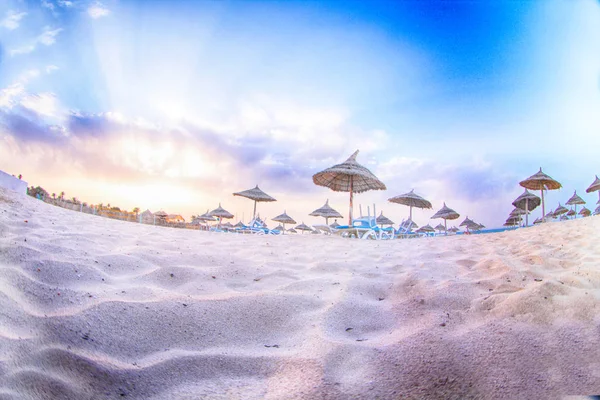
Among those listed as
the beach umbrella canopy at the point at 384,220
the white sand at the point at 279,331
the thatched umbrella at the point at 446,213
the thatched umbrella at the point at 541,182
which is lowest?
the white sand at the point at 279,331

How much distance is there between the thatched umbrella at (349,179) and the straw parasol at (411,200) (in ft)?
9.40

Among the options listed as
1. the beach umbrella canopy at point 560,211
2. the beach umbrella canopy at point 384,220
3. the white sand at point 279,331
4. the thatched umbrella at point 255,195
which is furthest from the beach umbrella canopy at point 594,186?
the white sand at point 279,331

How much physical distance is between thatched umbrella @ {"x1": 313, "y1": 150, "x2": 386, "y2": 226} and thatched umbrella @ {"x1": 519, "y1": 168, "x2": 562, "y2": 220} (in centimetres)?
650

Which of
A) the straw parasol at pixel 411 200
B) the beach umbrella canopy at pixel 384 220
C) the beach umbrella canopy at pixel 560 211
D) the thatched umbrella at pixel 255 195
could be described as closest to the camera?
the straw parasol at pixel 411 200

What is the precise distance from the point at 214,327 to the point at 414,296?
1.05m

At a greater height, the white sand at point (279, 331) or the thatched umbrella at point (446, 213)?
the thatched umbrella at point (446, 213)

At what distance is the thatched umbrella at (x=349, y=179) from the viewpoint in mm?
9516

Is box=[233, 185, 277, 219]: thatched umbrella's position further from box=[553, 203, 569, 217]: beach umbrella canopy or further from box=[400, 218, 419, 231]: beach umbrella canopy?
box=[553, 203, 569, 217]: beach umbrella canopy

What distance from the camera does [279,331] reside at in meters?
1.21

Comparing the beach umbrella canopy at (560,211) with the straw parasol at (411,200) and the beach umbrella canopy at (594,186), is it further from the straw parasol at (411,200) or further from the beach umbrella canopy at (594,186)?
the straw parasol at (411,200)

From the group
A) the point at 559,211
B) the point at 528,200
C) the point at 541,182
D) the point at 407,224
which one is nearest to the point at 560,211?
the point at 559,211

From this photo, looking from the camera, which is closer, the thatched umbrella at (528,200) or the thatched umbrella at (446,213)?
the thatched umbrella at (528,200)

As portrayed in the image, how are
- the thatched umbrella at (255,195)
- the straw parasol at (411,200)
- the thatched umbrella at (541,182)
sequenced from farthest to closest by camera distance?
1. the thatched umbrella at (255,195)
2. the straw parasol at (411,200)
3. the thatched umbrella at (541,182)

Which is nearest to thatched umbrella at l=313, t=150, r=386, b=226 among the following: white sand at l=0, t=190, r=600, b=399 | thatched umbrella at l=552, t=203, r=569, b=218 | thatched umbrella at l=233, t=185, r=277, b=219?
thatched umbrella at l=233, t=185, r=277, b=219
